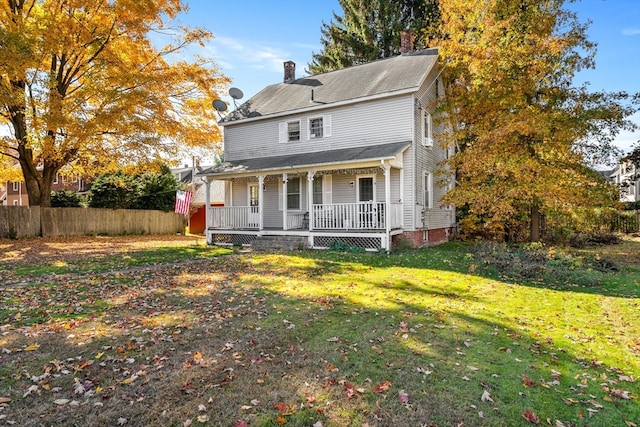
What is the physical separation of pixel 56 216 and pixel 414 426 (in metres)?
22.3

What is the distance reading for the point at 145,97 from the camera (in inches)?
661

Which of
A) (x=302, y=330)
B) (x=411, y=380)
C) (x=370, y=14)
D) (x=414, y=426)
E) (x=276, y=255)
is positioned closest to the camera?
(x=414, y=426)

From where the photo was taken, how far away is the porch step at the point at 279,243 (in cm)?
1480

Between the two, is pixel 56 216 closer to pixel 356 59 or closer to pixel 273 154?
pixel 273 154

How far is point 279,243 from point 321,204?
2.33 metres

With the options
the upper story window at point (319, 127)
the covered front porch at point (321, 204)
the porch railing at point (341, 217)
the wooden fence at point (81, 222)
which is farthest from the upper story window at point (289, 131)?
the wooden fence at point (81, 222)

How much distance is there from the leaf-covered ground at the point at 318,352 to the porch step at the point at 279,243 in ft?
19.3

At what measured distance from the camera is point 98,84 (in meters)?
15.8

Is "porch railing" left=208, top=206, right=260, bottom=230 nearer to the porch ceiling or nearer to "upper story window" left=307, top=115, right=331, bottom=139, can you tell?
the porch ceiling

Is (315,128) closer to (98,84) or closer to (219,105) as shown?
(219,105)

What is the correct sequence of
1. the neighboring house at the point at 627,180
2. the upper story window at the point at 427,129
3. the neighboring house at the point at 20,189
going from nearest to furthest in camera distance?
1. the neighboring house at the point at 627,180
2. the upper story window at the point at 427,129
3. the neighboring house at the point at 20,189

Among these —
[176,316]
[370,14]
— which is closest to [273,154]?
[176,316]

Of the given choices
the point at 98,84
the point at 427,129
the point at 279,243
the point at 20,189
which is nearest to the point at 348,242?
the point at 279,243

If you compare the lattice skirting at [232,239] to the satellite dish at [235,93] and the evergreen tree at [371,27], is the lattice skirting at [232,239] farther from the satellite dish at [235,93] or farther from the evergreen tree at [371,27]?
the evergreen tree at [371,27]
